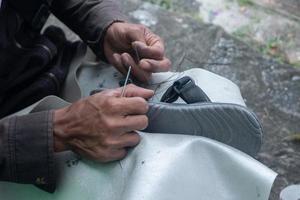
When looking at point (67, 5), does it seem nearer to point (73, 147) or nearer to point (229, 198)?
point (73, 147)

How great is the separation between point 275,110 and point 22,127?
1.23m

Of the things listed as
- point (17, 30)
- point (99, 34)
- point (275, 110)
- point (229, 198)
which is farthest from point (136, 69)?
point (275, 110)

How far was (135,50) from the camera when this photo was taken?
1.39 m

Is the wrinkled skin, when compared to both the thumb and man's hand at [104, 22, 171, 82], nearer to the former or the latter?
the thumb

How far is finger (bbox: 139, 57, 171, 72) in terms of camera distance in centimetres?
133

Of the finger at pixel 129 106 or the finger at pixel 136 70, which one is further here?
the finger at pixel 136 70

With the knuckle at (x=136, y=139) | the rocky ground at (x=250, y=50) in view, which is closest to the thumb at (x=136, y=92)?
the knuckle at (x=136, y=139)

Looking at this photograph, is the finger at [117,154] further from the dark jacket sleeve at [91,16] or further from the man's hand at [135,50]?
the dark jacket sleeve at [91,16]

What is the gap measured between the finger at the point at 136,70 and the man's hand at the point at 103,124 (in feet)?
0.54

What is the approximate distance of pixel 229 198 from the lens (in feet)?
3.60

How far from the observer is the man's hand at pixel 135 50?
4.45ft

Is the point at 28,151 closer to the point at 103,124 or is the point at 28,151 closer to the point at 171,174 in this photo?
the point at 103,124

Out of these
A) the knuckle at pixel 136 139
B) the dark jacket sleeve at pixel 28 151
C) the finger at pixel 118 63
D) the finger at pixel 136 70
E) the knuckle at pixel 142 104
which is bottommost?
the dark jacket sleeve at pixel 28 151

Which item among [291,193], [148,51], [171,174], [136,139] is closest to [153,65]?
[148,51]
